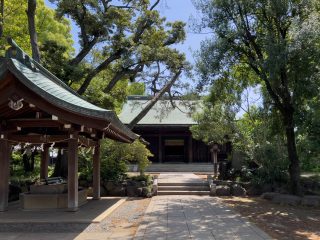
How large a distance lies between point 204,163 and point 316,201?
16975 mm

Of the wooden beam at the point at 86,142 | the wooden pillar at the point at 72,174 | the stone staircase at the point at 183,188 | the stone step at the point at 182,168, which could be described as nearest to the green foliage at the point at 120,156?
the stone staircase at the point at 183,188

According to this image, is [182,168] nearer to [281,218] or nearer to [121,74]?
[121,74]

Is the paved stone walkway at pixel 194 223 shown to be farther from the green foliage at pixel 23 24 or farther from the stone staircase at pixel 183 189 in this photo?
the green foliage at pixel 23 24

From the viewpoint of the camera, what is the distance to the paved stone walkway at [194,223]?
9.19 m

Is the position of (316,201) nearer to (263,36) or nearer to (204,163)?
(263,36)

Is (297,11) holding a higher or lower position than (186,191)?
higher

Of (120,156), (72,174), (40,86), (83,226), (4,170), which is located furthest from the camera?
(120,156)

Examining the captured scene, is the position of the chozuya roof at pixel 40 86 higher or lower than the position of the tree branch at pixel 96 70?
lower

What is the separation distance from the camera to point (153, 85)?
936 inches

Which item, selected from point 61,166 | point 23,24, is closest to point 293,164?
point 61,166

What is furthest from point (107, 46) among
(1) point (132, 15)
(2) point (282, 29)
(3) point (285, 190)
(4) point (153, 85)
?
(3) point (285, 190)

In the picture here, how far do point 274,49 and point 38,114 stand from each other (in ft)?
28.7

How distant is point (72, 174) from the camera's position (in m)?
11.4

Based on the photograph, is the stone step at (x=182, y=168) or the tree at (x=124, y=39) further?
the stone step at (x=182, y=168)
